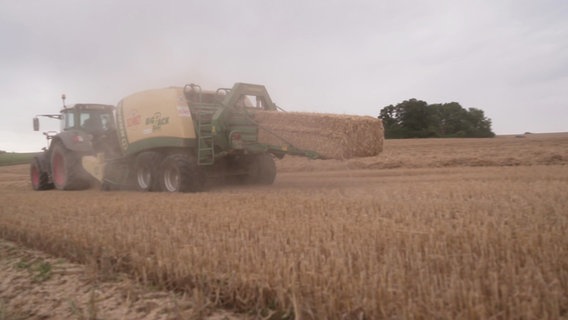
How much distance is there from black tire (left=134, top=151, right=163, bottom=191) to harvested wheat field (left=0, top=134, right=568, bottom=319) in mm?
3067

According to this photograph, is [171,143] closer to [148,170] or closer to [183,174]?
[183,174]

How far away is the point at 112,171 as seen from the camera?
1068 centimetres

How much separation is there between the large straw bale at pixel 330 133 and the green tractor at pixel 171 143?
19 cm

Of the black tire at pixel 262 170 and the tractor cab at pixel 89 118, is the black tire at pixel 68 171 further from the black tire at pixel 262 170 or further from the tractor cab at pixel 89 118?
the black tire at pixel 262 170

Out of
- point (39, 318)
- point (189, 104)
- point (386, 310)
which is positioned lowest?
point (39, 318)

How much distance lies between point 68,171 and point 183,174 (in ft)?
13.7

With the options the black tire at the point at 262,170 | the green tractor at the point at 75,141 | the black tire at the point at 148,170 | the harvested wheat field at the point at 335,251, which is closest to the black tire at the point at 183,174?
the black tire at the point at 148,170

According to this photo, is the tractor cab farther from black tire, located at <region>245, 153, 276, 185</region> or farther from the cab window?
black tire, located at <region>245, 153, 276, 185</region>

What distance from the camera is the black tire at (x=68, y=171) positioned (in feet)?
37.0

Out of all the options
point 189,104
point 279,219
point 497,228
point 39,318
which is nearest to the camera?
point 39,318

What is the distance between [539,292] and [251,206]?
394cm

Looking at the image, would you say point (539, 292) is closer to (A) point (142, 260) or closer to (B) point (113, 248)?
(A) point (142, 260)

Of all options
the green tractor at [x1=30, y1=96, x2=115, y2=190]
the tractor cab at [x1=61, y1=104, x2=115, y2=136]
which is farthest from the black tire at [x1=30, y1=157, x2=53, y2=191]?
the tractor cab at [x1=61, y1=104, x2=115, y2=136]

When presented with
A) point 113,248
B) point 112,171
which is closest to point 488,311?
point 113,248
